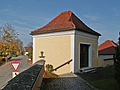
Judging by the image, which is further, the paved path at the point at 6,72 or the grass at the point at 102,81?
the paved path at the point at 6,72

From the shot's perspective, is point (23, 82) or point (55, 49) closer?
point (23, 82)

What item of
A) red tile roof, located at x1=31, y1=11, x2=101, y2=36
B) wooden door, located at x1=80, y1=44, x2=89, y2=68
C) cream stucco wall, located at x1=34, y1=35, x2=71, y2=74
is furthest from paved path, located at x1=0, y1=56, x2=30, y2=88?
wooden door, located at x1=80, y1=44, x2=89, y2=68

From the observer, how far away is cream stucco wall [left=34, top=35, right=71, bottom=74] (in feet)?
35.4

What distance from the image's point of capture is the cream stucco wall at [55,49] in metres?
10.8

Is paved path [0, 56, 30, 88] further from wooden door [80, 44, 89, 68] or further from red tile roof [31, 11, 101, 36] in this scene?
wooden door [80, 44, 89, 68]

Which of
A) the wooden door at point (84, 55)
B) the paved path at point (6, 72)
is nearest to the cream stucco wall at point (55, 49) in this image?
the wooden door at point (84, 55)

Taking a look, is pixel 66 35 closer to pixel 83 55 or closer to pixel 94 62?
pixel 83 55

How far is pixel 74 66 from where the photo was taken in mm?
10203

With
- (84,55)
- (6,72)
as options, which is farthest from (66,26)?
(6,72)

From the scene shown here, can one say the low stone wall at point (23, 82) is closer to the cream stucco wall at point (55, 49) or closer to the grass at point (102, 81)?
the grass at point (102, 81)

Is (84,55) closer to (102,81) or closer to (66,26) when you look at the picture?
(66,26)

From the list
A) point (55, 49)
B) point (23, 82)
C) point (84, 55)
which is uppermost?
point (55, 49)

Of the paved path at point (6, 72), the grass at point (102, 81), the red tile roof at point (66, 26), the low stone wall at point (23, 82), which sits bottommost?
the paved path at point (6, 72)

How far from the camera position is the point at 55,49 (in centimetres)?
1166
